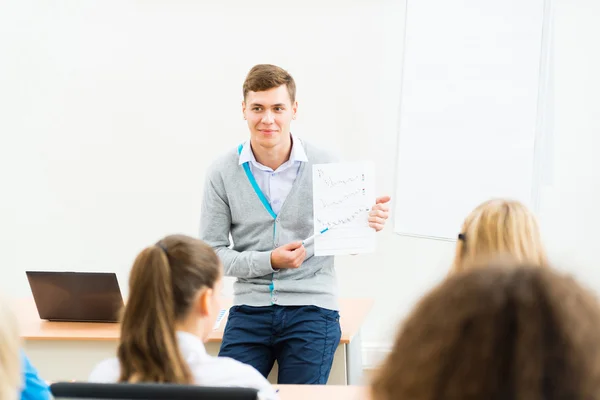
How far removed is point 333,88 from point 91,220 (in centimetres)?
153

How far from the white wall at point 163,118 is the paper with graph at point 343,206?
1285mm

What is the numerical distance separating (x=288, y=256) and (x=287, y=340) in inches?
12.3

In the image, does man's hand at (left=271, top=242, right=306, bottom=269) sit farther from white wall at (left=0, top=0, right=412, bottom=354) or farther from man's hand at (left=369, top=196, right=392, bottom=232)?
white wall at (left=0, top=0, right=412, bottom=354)

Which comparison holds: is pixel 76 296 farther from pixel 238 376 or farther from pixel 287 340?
pixel 238 376

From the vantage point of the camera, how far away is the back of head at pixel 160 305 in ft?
5.55

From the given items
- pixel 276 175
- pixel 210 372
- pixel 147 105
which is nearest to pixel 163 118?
pixel 147 105

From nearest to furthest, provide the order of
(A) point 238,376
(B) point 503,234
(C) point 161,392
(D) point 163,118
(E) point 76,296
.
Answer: (C) point 161,392 → (A) point 238,376 → (B) point 503,234 → (E) point 76,296 → (D) point 163,118

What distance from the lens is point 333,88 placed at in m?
4.19

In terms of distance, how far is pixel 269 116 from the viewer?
3.00 meters

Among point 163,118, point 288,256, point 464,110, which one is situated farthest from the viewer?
point 163,118

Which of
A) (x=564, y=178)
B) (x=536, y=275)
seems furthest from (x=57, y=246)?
(x=536, y=275)

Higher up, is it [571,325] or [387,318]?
[571,325]

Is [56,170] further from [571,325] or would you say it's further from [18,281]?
[571,325]

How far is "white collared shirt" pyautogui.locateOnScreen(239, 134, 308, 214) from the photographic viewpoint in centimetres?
305
